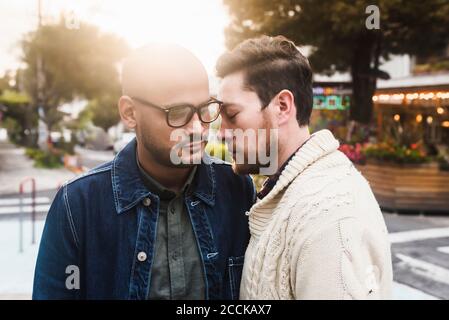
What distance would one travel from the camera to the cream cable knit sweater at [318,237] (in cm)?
143

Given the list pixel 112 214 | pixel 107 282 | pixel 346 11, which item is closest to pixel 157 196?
pixel 112 214

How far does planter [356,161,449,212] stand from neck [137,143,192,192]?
1049 cm

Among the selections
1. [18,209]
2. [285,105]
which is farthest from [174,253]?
[18,209]

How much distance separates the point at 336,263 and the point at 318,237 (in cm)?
9

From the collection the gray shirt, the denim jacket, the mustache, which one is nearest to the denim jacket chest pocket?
the denim jacket

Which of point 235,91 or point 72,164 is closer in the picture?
point 235,91

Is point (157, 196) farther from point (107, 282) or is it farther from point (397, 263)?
point (397, 263)

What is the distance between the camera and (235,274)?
1855 millimetres

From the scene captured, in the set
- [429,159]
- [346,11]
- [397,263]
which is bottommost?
[397,263]

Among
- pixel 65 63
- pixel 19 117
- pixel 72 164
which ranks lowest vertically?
pixel 72 164

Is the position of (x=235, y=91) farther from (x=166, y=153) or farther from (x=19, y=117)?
(x=19, y=117)

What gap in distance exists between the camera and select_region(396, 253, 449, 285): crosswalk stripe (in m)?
6.27
